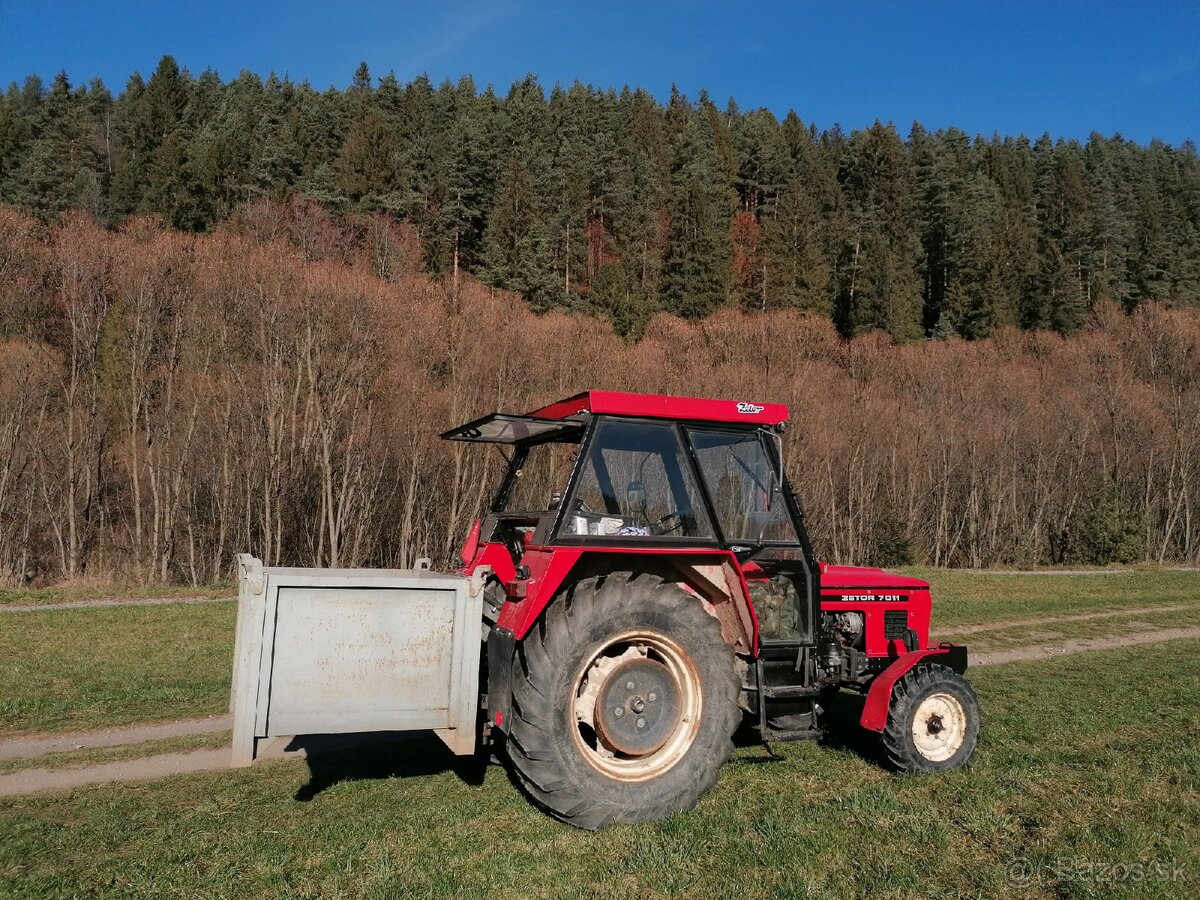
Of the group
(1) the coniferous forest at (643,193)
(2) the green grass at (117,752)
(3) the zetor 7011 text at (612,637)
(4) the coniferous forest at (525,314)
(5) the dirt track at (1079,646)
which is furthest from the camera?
(1) the coniferous forest at (643,193)

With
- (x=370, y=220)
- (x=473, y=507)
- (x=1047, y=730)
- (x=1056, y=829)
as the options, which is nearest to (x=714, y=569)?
(x=1056, y=829)

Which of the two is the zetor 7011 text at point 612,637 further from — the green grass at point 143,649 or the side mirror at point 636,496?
the green grass at point 143,649

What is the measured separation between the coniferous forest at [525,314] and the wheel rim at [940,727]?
3679 mm

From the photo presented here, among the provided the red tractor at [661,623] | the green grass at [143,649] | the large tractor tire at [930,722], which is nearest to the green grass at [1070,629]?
the green grass at [143,649]

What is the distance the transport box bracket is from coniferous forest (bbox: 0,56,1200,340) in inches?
1258

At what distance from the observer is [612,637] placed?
4.78 metres

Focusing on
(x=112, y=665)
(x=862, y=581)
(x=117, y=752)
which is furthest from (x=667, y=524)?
(x=112, y=665)

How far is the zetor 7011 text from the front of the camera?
14.5ft

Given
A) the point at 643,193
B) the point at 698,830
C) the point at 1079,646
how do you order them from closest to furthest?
the point at 698,830, the point at 1079,646, the point at 643,193

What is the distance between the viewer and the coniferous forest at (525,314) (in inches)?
909

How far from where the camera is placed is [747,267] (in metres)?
50.0

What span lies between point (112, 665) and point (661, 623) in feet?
28.5

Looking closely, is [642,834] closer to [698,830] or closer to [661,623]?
[698,830]

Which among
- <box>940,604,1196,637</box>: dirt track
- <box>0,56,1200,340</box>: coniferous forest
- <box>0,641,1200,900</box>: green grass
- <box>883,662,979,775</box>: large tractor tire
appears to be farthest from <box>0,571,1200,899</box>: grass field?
<box>0,56,1200,340</box>: coniferous forest
